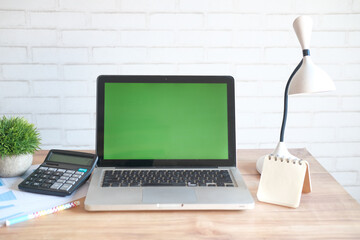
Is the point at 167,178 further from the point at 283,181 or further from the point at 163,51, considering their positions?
the point at 163,51

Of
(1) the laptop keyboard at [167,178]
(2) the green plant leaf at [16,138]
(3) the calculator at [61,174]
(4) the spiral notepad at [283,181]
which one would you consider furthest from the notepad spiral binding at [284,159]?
(2) the green plant leaf at [16,138]

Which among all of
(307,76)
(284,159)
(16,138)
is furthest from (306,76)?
(16,138)

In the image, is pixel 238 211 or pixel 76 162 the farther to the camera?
pixel 76 162

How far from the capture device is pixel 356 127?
5.72 feet

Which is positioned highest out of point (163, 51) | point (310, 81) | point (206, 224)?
point (163, 51)

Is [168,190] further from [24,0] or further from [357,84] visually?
[357,84]

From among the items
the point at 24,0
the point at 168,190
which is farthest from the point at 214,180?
the point at 24,0

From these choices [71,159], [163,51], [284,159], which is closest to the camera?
[284,159]

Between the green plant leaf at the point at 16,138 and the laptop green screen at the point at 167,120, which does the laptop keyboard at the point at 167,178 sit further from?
the green plant leaf at the point at 16,138

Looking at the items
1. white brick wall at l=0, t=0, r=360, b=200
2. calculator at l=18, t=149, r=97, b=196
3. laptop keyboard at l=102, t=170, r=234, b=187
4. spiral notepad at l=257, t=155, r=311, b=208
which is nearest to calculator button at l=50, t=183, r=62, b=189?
calculator at l=18, t=149, r=97, b=196

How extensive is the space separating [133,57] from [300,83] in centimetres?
81

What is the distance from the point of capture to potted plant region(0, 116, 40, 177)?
1005mm

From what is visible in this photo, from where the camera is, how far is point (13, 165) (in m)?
1.02

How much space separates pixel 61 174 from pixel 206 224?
0.40m
